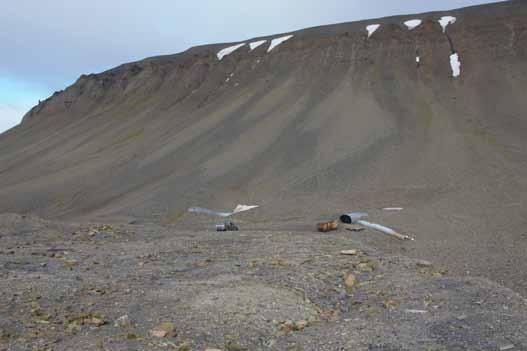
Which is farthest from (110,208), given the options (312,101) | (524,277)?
(524,277)

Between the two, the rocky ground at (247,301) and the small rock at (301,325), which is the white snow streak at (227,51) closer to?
the rocky ground at (247,301)

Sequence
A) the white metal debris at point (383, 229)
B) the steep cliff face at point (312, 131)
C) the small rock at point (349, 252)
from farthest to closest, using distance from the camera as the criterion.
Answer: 1. the steep cliff face at point (312, 131)
2. the white metal debris at point (383, 229)
3. the small rock at point (349, 252)

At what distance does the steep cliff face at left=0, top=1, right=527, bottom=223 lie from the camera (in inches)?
803

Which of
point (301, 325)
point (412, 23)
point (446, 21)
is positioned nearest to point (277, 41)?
point (412, 23)

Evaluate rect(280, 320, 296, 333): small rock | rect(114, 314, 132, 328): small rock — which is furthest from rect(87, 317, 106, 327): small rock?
rect(280, 320, 296, 333): small rock

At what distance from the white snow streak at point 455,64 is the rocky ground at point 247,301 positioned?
22.7 metres

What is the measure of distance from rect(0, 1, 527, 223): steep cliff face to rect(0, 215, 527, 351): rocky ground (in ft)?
24.9

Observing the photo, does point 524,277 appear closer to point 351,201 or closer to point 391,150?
point 351,201

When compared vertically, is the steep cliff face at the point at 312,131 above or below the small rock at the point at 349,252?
above

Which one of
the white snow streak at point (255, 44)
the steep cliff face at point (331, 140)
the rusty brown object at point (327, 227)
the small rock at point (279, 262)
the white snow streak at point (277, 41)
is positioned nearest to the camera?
the small rock at point (279, 262)

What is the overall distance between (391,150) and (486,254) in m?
12.9

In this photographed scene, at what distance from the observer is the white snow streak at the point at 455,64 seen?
31041mm

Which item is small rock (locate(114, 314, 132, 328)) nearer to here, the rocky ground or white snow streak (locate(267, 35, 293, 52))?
the rocky ground

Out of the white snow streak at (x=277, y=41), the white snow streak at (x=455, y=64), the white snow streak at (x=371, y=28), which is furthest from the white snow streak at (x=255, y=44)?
the white snow streak at (x=455, y=64)
